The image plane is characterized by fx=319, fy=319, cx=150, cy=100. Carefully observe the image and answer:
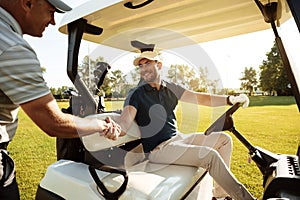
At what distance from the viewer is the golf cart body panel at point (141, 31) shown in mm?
1850

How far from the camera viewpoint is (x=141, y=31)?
8.39 ft

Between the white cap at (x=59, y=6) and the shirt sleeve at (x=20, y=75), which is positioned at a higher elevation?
the white cap at (x=59, y=6)

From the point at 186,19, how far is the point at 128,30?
488 mm

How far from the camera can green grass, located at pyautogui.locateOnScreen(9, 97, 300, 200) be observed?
300 centimetres

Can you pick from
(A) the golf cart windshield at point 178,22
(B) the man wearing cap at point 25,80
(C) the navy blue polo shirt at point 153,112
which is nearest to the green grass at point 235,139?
(C) the navy blue polo shirt at point 153,112

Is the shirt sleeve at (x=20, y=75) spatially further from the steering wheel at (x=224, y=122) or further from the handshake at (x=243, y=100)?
the handshake at (x=243, y=100)

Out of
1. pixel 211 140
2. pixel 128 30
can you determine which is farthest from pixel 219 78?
pixel 128 30

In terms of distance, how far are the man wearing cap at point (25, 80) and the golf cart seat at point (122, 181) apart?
1.66 ft

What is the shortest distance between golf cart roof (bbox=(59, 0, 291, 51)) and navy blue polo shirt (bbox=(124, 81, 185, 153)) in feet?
1.39

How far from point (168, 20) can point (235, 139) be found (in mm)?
1226

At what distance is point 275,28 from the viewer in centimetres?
174

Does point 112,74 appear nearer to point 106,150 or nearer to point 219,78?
point 106,150

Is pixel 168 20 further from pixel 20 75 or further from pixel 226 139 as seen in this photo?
pixel 20 75

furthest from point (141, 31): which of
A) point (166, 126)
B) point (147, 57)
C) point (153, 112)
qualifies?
point (166, 126)
